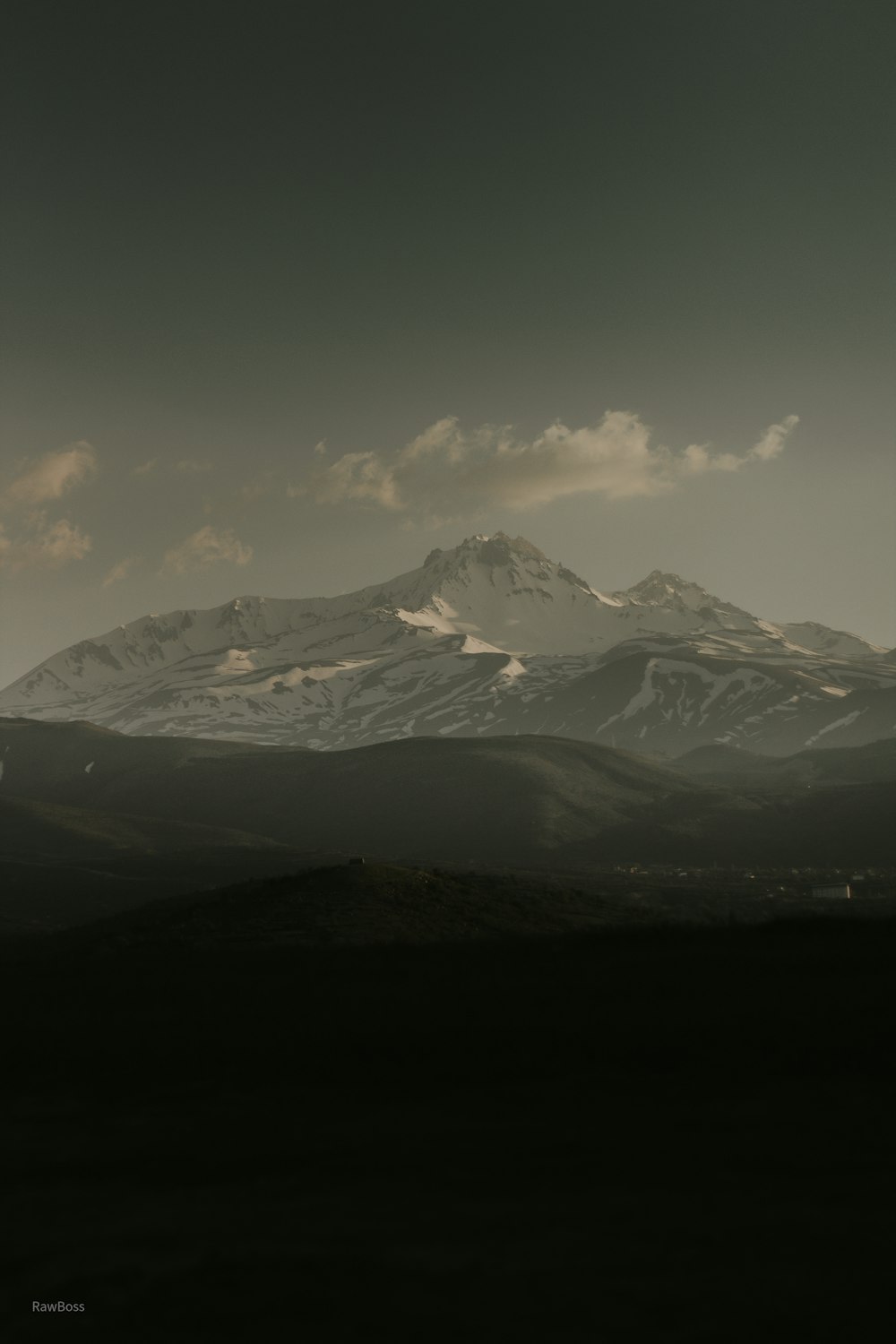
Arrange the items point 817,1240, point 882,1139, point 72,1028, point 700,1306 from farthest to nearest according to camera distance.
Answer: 1. point 72,1028
2. point 882,1139
3. point 817,1240
4. point 700,1306

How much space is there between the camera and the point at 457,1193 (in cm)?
1592

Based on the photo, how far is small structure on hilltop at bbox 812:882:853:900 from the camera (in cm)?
14450

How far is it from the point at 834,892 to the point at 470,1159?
145 m

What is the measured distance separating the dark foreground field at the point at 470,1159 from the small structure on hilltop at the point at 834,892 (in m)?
118

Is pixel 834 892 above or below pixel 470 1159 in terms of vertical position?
below

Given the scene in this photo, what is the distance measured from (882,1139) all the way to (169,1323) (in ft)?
37.1

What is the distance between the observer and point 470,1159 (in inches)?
693

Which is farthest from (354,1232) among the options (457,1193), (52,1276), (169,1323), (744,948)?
(744,948)

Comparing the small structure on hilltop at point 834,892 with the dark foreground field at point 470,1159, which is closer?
the dark foreground field at point 470,1159

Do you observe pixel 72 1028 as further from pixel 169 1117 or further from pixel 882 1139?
pixel 882 1139

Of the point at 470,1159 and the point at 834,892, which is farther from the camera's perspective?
the point at 834,892

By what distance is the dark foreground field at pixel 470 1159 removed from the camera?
487 inches

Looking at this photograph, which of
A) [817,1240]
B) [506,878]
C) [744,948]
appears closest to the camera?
[817,1240]

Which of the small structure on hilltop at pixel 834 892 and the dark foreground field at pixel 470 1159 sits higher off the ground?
the dark foreground field at pixel 470 1159
